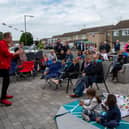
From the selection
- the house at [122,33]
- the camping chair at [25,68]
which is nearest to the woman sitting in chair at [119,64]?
the camping chair at [25,68]

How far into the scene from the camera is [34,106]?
430cm

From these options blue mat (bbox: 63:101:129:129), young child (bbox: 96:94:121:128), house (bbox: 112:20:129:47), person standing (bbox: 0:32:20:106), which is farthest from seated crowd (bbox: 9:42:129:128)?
house (bbox: 112:20:129:47)

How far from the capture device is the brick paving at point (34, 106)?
336 cm

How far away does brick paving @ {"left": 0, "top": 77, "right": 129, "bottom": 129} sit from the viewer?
3.36 meters

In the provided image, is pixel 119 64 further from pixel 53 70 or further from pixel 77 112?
pixel 77 112

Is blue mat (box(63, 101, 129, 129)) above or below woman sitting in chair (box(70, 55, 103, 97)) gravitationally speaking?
below

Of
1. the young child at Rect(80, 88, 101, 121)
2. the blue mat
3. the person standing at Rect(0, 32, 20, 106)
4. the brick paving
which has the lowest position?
the brick paving

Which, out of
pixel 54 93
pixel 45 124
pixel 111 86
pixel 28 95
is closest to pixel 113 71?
pixel 111 86

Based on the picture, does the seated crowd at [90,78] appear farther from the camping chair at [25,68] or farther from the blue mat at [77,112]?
the camping chair at [25,68]

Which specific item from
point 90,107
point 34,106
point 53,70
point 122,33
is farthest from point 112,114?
point 122,33

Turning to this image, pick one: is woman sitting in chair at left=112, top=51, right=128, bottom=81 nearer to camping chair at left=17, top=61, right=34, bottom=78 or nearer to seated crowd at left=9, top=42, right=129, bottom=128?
seated crowd at left=9, top=42, right=129, bottom=128

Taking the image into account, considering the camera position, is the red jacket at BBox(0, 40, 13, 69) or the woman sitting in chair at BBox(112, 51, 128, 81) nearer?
the red jacket at BBox(0, 40, 13, 69)

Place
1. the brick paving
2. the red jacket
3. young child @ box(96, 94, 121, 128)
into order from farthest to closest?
1. the red jacket
2. the brick paving
3. young child @ box(96, 94, 121, 128)

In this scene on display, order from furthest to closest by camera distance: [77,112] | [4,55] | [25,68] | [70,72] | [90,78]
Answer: [25,68]
[70,72]
[90,78]
[4,55]
[77,112]
